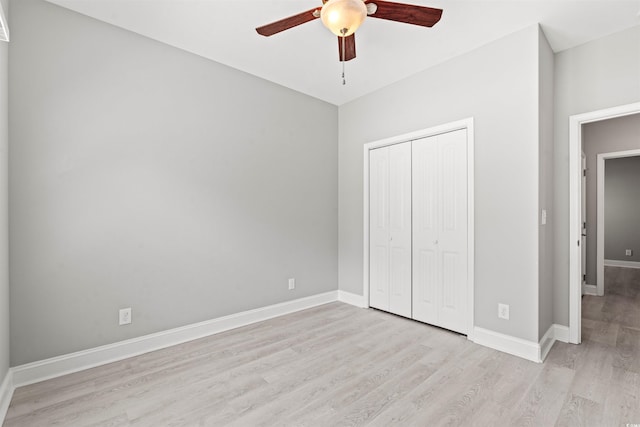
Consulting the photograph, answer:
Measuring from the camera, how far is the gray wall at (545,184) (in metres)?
2.54

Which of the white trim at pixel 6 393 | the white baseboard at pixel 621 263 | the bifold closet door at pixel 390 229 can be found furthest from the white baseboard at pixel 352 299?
the white baseboard at pixel 621 263

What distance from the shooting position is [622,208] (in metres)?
6.58

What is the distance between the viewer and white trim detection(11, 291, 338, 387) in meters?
2.18

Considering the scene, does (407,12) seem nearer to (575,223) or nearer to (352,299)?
(575,223)

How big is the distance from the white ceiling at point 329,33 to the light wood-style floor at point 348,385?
8.89 ft

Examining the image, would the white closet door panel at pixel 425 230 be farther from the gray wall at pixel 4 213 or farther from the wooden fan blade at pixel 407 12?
the gray wall at pixel 4 213

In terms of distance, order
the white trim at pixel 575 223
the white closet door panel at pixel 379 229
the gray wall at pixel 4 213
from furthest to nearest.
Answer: the white closet door panel at pixel 379 229, the white trim at pixel 575 223, the gray wall at pixel 4 213

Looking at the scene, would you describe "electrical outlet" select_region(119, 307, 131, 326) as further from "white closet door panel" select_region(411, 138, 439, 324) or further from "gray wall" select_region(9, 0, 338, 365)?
"white closet door panel" select_region(411, 138, 439, 324)

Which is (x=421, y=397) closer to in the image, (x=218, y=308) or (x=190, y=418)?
(x=190, y=418)

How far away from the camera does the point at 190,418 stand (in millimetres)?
1800

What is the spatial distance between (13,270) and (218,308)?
1.57m

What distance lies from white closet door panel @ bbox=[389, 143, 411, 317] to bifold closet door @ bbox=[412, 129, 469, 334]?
81mm

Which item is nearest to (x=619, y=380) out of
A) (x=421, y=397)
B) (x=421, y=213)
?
(x=421, y=397)

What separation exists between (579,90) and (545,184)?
0.96m
